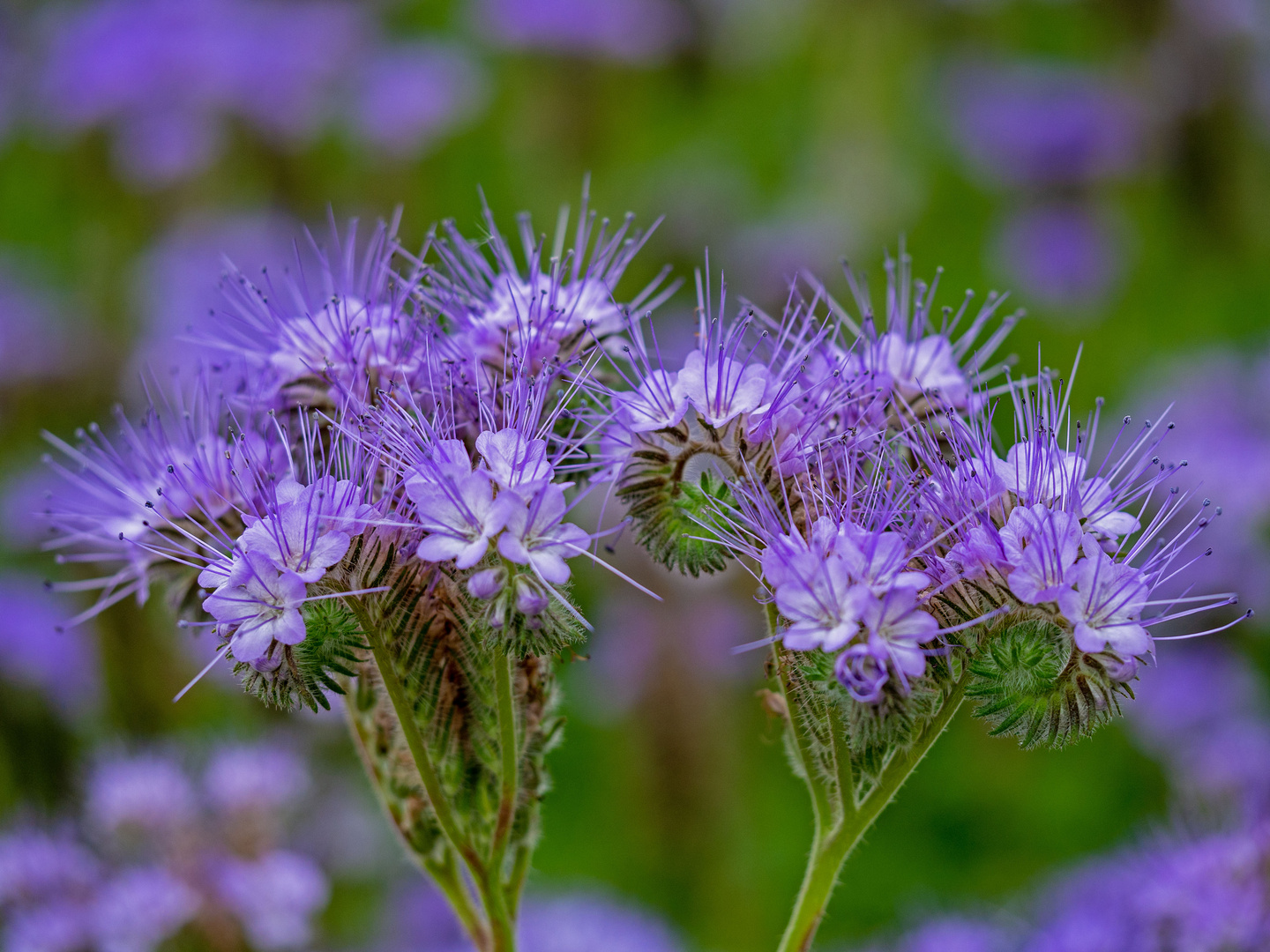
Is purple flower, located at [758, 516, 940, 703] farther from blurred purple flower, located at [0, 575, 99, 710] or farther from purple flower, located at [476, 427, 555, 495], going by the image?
blurred purple flower, located at [0, 575, 99, 710]

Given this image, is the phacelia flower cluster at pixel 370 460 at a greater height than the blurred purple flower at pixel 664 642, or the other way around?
the blurred purple flower at pixel 664 642

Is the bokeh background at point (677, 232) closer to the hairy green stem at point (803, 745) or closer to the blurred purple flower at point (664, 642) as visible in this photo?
the blurred purple flower at point (664, 642)

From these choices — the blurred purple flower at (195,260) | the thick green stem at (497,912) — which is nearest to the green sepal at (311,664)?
the thick green stem at (497,912)

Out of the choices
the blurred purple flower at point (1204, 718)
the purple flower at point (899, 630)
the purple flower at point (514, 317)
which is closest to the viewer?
the purple flower at point (899, 630)

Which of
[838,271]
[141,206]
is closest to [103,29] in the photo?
[141,206]

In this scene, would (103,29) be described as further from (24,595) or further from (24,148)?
(24,595)

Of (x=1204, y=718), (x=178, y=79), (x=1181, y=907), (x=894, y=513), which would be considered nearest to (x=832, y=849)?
(x=894, y=513)

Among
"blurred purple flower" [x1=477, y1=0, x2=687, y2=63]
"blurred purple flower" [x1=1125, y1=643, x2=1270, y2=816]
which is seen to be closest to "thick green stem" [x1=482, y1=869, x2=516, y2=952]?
"blurred purple flower" [x1=1125, y1=643, x2=1270, y2=816]
